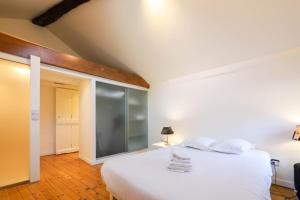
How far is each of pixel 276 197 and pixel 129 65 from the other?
382cm

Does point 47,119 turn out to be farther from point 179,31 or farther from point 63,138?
point 179,31

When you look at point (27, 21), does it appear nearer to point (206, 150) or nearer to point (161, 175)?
point (161, 175)

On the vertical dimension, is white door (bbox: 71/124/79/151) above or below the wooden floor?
above

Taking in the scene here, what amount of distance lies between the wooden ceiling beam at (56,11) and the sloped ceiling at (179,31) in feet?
0.74

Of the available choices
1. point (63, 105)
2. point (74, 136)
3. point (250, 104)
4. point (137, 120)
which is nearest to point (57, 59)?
point (63, 105)

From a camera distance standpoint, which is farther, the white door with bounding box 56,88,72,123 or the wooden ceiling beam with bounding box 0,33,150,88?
the white door with bounding box 56,88,72,123

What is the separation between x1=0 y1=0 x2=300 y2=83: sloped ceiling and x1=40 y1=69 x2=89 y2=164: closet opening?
4.56 ft

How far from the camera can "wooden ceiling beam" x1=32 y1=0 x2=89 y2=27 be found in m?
3.10

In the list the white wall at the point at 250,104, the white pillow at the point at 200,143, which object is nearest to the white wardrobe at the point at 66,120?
the white wall at the point at 250,104

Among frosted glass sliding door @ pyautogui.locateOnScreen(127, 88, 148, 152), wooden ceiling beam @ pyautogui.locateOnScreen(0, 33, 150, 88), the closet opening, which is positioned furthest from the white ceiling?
frosted glass sliding door @ pyautogui.locateOnScreen(127, 88, 148, 152)

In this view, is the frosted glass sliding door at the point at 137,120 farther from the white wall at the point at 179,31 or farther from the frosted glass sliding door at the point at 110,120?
the white wall at the point at 179,31

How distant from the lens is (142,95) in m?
4.87

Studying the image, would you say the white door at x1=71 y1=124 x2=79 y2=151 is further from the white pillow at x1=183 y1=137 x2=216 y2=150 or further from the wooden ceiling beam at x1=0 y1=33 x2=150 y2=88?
the white pillow at x1=183 y1=137 x2=216 y2=150

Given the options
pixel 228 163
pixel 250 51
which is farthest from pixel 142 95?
pixel 228 163
